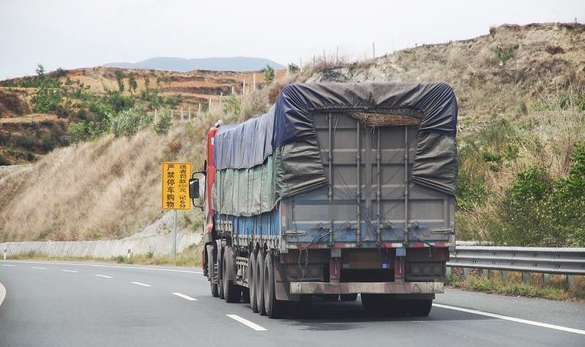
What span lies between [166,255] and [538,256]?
34.4 meters

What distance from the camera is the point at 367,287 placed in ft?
50.3

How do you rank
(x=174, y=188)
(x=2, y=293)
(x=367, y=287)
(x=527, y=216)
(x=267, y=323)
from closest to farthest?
(x=367, y=287) → (x=267, y=323) → (x=527, y=216) → (x=2, y=293) → (x=174, y=188)

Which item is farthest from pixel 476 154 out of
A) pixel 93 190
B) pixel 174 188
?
pixel 93 190

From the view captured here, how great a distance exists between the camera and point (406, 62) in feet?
205

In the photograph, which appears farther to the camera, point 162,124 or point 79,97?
point 79,97

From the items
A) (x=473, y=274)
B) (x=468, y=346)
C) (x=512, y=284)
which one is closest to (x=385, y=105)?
(x=468, y=346)

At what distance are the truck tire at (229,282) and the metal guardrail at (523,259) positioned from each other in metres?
4.32

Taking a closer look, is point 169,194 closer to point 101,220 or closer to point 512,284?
point 101,220

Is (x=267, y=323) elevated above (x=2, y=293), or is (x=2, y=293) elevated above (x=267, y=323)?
(x=2, y=293)

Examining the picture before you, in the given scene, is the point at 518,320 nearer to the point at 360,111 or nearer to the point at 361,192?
the point at 361,192

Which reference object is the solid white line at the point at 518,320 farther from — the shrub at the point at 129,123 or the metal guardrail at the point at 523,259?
the shrub at the point at 129,123

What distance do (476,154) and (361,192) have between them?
70.7 ft

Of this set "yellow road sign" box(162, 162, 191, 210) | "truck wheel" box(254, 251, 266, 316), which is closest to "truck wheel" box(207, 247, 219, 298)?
"truck wheel" box(254, 251, 266, 316)

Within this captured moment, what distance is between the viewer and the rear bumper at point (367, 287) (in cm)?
1522
